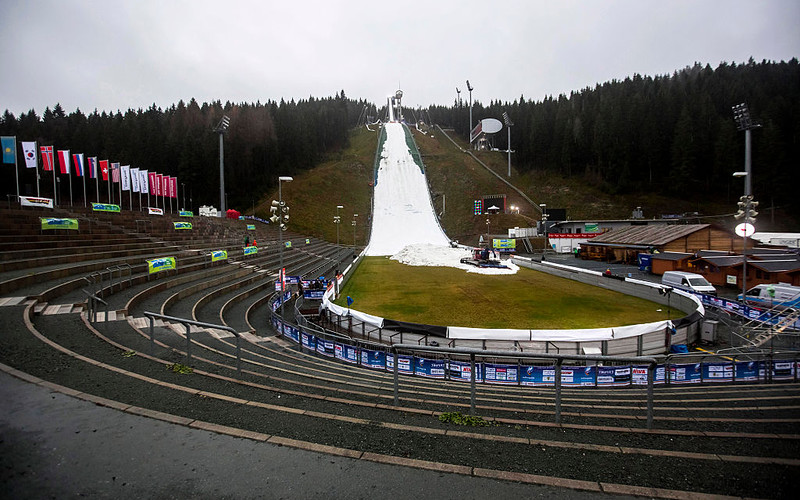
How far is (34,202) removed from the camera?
26.0m

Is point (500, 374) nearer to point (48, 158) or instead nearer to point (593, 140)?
point (48, 158)

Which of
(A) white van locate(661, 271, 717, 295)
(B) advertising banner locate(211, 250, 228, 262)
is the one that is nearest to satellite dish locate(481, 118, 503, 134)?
(A) white van locate(661, 271, 717, 295)

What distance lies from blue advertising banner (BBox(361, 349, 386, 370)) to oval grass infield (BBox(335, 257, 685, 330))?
479 centimetres

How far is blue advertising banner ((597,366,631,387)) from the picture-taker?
11.9 metres

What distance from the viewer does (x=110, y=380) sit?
6.20 meters

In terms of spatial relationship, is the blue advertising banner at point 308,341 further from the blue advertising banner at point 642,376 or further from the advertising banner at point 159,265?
the blue advertising banner at point 642,376

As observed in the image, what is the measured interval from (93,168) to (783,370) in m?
54.4

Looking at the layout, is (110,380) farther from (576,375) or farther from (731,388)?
(731,388)

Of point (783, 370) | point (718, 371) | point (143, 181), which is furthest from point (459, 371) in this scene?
point (143, 181)

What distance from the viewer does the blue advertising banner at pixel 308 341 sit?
15950 millimetres

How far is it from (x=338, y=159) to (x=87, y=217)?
74.2 m

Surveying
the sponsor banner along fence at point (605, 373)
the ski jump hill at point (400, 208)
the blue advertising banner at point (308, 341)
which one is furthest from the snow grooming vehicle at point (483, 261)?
the blue advertising banner at point (308, 341)

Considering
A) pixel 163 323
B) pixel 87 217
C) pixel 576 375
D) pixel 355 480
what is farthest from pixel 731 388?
pixel 87 217

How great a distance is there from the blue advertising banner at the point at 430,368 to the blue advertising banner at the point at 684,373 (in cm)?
793
